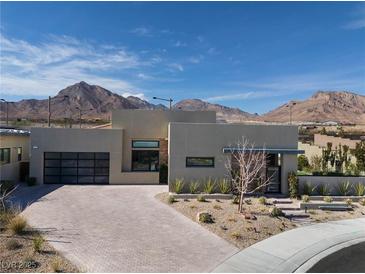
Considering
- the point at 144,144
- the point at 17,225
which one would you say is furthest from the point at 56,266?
the point at 144,144

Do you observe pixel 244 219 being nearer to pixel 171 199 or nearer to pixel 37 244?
pixel 171 199

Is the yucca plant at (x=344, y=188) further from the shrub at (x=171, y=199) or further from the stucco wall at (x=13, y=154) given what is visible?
the stucco wall at (x=13, y=154)

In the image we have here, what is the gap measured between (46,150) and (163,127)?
8224 millimetres

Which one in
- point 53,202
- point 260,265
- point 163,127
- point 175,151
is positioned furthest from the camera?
point 163,127

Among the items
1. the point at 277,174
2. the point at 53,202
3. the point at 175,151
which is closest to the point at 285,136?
the point at 277,174

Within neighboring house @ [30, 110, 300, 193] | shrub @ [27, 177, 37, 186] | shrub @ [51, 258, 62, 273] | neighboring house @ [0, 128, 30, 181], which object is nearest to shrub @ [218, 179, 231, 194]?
neighboring house @ [30, 110, 300, 193]

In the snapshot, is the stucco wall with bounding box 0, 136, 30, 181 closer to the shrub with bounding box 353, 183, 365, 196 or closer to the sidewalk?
the sidewalk

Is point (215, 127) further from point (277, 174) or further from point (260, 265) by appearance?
point (260, 265)

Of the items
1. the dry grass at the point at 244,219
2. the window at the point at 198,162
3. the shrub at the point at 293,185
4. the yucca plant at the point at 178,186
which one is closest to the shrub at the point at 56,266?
the dry grass at the point at 244,219

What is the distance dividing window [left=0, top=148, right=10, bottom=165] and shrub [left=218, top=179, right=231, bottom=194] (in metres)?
13.8

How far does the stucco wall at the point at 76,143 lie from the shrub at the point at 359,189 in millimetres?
15104

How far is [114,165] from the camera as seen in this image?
2461 centimetres

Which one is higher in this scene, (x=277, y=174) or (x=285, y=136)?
(x=285, y=136)

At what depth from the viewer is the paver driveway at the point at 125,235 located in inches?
430
